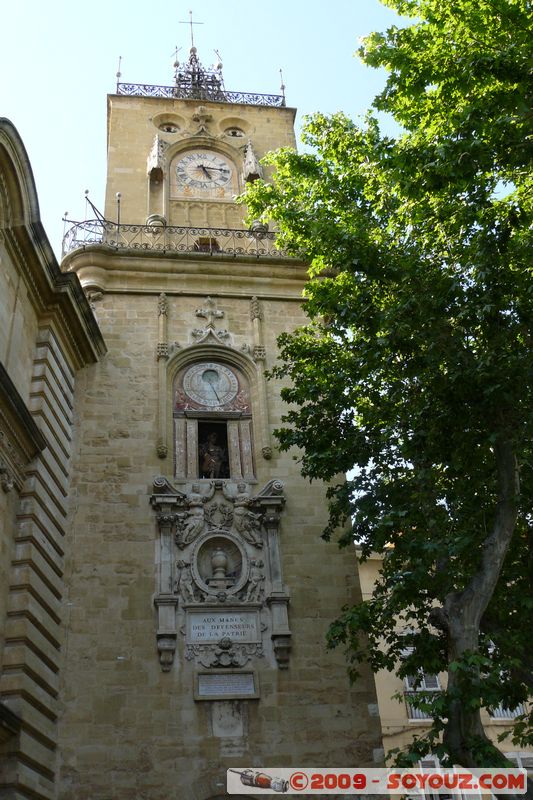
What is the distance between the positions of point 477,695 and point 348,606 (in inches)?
198

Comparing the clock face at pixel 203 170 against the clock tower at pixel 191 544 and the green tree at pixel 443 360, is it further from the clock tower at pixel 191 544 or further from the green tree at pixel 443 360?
the green tree at pixel 443 360

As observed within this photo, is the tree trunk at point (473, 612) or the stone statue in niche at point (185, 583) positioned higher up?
the stone statue in niche at point (185, 583)

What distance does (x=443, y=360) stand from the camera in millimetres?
11836

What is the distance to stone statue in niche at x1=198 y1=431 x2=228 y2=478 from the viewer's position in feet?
52.5

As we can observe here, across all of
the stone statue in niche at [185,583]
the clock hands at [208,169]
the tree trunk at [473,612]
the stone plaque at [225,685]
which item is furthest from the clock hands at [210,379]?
the tree trunk at [473,612]

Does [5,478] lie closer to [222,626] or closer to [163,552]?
[163,552]

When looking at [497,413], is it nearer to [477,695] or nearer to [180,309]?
[477,695]

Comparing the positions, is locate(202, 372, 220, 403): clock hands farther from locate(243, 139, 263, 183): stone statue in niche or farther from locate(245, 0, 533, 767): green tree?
locate(243, 139, 263, 183): stone statue in niche

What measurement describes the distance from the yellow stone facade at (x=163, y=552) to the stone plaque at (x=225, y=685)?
0.02 metres

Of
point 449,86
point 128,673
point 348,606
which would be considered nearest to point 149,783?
point 128,673

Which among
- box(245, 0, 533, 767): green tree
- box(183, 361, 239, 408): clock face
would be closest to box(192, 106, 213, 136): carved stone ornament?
box(183, 361, 239, 408): clock face

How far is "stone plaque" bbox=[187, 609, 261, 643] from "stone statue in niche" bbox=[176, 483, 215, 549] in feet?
4.37

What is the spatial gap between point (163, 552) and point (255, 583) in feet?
5.58

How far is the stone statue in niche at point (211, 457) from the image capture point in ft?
52.5
